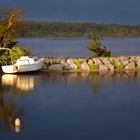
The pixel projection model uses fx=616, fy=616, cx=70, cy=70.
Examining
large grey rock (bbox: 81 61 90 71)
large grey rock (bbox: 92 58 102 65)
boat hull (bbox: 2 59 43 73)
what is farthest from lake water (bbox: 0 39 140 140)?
large grey rock (bbox: 92 58 102 65)

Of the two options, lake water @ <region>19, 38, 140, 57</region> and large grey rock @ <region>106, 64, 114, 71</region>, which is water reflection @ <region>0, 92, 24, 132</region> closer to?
large grey rock @ <region>106, 64, 114, 71</region>

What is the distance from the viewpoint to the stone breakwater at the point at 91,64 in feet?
94.0

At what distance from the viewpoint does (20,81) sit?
24.9m

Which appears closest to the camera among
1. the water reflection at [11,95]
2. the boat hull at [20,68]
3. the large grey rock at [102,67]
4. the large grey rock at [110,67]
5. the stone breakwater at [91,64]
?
the water reflection at [11,95]

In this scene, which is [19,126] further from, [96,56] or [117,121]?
[96,56]

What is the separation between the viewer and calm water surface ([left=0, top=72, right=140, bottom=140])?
15633 millimetres

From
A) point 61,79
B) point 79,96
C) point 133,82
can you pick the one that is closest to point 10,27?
point 61,79

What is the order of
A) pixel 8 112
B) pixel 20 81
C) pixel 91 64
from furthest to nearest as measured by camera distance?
pixel 91 64
pixel 20 81
pixel 8 112

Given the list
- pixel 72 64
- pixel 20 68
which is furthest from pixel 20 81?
pixel 72 64

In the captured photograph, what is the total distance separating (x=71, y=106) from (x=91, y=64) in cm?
955

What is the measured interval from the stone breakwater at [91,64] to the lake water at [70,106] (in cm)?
82

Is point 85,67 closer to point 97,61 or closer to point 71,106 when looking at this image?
point 97,61

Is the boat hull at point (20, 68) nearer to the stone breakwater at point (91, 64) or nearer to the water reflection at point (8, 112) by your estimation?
the stone breakwater at point (91, 64)

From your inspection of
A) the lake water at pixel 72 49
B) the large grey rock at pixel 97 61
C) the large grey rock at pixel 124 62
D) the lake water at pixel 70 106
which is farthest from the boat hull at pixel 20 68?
the lake water at pixel 72 49
